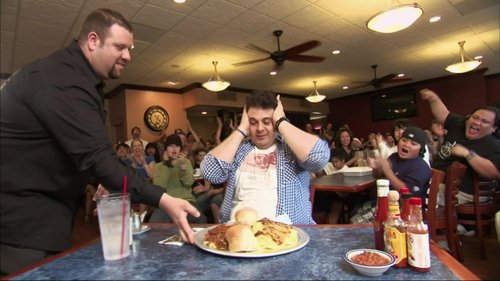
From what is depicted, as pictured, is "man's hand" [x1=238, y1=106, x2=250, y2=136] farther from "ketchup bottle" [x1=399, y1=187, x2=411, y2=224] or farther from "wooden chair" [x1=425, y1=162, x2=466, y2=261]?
"wooden chair" [x1=425, y1=162, x2=466, y2=261]

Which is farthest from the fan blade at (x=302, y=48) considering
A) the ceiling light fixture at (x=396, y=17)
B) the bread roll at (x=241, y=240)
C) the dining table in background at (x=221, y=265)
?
the bread roll at (x=241, y=240)

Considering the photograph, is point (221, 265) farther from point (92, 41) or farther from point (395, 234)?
point (92, 41)

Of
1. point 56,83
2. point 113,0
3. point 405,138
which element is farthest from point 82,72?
point 113,0

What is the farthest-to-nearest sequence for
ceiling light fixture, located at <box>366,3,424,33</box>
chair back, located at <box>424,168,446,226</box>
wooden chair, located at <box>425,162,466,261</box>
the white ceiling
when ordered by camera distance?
the white ceiling, ceiling light fixture, located at <box>366,3,424,33</box>, wooden chair, located at <box>425,162,466,261</box>, chair back, located at <box>424,168,446,226</box>

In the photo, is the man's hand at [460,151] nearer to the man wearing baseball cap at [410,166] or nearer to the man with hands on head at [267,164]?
the man wearing baseball cap at [410,166]

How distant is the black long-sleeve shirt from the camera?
84 cm

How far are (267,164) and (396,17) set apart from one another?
275 cm

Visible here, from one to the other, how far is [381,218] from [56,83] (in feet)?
3.17

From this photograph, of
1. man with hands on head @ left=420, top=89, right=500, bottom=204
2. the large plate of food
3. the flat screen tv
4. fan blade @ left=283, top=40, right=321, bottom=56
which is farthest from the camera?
the flat screen tv

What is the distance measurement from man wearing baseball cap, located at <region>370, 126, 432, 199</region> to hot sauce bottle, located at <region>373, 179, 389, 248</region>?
4.91ft

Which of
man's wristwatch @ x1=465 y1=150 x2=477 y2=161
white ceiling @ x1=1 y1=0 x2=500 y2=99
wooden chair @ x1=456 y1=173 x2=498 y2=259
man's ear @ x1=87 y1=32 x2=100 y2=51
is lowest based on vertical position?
wooden chair @ x1=456 y1=173 x2=498 y2=259

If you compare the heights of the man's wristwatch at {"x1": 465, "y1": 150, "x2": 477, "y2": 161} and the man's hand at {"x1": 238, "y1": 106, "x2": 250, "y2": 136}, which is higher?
the man's hand at {"x1": 238, "y1": 106, "x2": 250, "y2": 136}

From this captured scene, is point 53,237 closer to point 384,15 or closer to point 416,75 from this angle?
point 384,15

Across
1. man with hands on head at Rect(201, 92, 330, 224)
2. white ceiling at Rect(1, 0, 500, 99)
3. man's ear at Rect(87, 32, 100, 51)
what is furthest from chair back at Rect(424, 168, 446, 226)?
white ceiling at Rect(1, 0, 500, 99)
